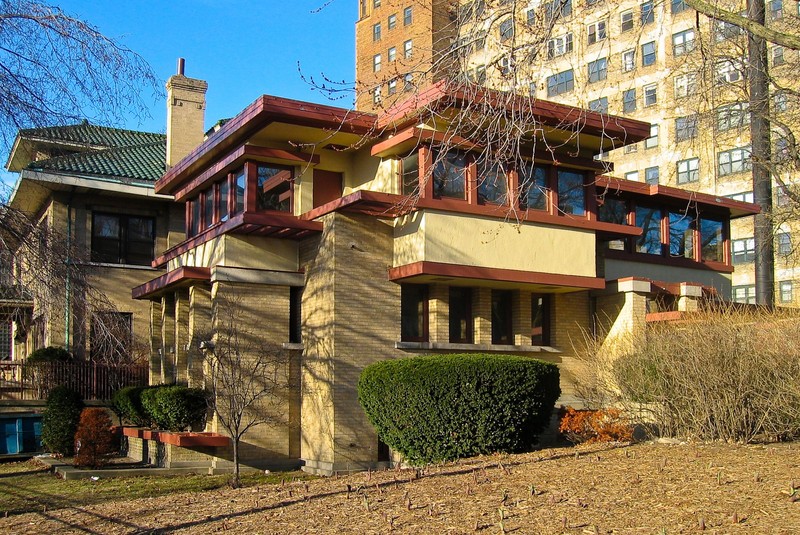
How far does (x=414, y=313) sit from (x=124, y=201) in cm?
1197

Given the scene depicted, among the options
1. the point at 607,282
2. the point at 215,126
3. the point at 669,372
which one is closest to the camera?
the point at 669,372

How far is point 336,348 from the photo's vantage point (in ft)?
61.0

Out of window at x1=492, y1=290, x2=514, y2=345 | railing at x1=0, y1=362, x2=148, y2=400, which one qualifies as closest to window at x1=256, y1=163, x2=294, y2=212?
window at x1=492, y1=290, x2=514, y2=345

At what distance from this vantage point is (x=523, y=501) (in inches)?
400

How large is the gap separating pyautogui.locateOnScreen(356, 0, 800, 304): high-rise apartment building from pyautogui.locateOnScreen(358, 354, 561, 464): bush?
4795 mm

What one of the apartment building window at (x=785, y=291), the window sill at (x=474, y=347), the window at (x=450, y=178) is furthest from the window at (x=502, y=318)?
the apartment building window at (x=785, y=291)

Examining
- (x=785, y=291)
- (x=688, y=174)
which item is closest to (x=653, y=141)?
(x=688, y=174)

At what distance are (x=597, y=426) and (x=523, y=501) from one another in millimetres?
5224

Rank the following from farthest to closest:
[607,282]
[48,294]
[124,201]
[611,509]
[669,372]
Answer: [124,201]
[607,282]
[669,372]
[48,294]
[611,509]

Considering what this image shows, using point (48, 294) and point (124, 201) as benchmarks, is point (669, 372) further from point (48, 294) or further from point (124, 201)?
point (124, 201)

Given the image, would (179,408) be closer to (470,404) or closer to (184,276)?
(184,276)

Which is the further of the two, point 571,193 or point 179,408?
point 571,193

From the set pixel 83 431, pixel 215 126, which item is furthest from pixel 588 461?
pixel 215 126

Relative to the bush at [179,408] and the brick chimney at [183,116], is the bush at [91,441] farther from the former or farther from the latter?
the brick chimney at [183,116]
